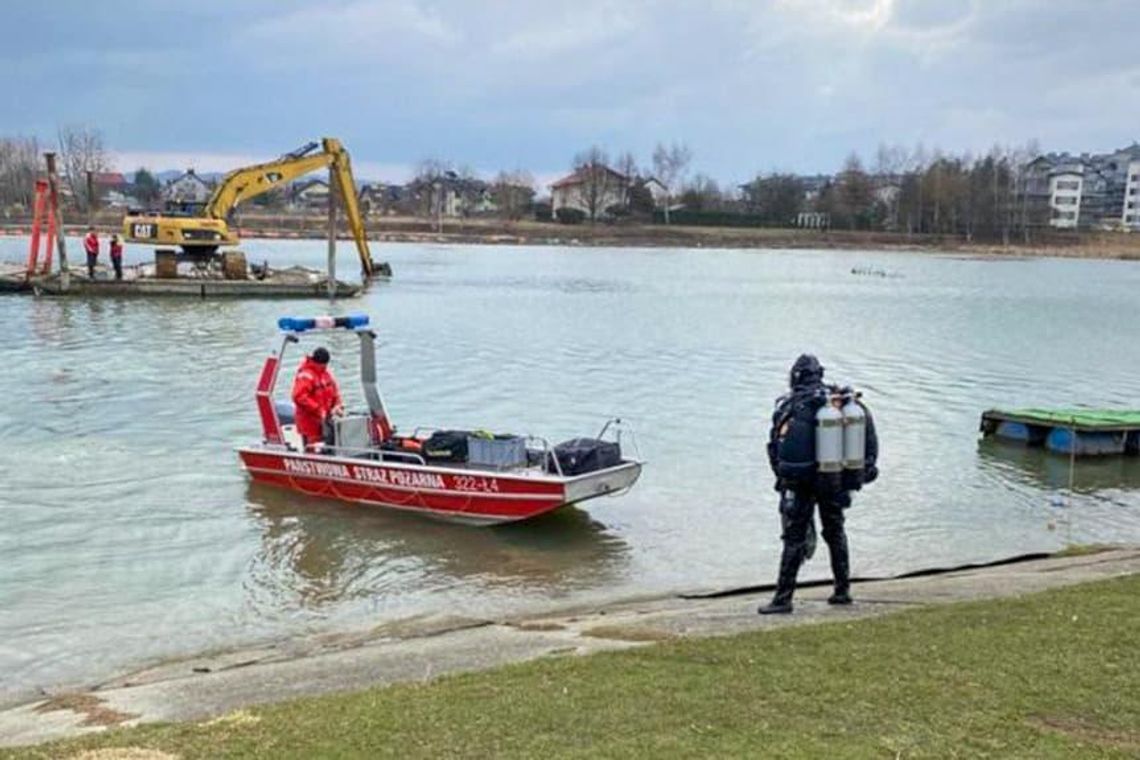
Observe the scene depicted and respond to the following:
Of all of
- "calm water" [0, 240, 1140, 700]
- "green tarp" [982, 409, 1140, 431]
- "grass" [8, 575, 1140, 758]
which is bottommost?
"calm water" [0, 240, 1140, 700]

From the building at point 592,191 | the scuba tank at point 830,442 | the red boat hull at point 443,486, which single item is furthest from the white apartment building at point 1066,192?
the scuba tank at point 830,442

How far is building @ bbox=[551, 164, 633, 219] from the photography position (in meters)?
162

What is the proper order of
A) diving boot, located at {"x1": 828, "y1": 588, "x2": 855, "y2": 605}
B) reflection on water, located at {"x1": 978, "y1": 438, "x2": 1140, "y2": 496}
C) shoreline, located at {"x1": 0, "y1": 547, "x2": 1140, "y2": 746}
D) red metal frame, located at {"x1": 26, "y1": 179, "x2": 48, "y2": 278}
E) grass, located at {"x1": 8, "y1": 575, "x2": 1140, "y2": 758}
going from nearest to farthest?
grass, located at {"x1": 8, "y1": 575, "x2": 1140, "y2": 758} < shoreline, located at {"x1": 0, "y1": 547, "x2": 1140, "y2": 746} < diving boot, located at {"x1": 828, "y1": 588, "x2": 855, "y2": 605} < reflection on water, located at {"x1": 978, "y1": 438, "x2": 1140, "y2": 496} < red metal frame, located at {"x1": 26, "y1": 179, "x2": 48, "y2": 278}

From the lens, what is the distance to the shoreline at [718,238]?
13675 cm

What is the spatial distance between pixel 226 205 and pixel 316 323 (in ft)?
122

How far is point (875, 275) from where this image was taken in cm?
8594

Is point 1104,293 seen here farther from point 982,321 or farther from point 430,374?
point 430,374

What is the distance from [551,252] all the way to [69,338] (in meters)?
87.1

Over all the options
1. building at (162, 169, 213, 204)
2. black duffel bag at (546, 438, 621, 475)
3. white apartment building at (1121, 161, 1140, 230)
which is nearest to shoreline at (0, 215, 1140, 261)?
building at (162, 169, 213, 204)

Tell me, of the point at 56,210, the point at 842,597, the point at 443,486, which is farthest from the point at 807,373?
the point at 56,210

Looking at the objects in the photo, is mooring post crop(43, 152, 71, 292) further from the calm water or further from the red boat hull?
the red boat hull

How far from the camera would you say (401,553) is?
1345 cm

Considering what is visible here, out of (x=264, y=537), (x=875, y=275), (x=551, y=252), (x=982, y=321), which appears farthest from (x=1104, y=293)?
(x=264, y=537)

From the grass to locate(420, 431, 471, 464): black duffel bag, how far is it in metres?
7.14
